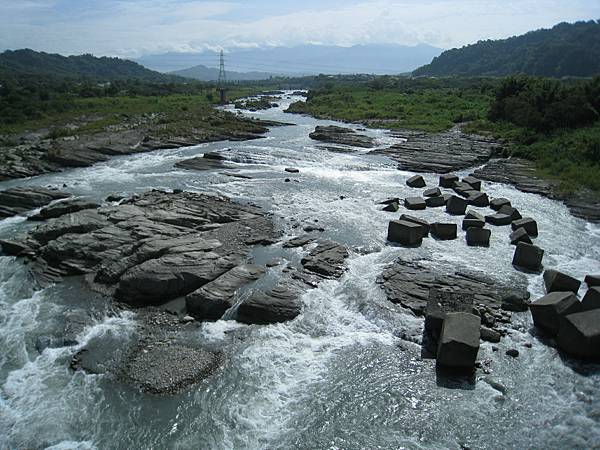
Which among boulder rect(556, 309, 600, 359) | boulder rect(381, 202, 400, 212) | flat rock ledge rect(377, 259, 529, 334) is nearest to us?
boulder rect(556, 309, 600, 359)

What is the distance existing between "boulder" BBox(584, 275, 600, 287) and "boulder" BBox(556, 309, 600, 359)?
3.95m

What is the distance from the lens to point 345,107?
280 feet

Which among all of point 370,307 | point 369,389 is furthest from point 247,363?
point 370,307

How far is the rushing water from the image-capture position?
37.9 feet

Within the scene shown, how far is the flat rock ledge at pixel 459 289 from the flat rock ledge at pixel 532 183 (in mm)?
12393

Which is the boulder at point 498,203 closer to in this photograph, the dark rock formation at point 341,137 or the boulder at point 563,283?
the boulder at point 563,283

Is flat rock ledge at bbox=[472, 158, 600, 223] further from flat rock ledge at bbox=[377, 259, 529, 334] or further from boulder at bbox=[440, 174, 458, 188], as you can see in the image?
flat rock ledge at bbox=[377, 259, 529, 334]

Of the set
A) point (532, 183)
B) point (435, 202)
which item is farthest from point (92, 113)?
point (532, 183)

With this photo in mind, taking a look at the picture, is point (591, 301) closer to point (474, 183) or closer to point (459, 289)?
point (459, 289)

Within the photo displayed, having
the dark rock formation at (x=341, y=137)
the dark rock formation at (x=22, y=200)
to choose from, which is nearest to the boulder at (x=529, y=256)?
the dark rock formation at (x=22, y=200)

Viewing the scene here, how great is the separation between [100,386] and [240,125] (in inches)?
2024

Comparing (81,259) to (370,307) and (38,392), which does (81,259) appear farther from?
(370,307)

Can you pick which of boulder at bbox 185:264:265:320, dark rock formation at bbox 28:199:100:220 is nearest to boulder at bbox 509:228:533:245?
boulder at bbox 185:264:265:320

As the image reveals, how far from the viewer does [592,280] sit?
18016mm
